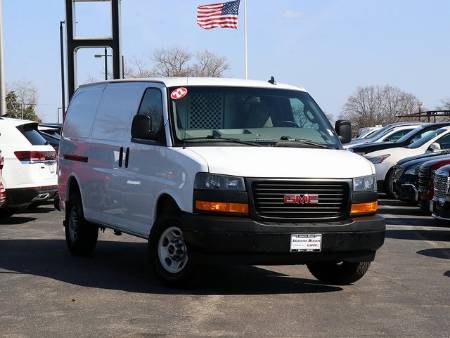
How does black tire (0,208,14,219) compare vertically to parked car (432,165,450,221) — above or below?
below

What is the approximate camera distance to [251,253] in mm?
6734

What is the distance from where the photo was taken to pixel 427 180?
494 inches

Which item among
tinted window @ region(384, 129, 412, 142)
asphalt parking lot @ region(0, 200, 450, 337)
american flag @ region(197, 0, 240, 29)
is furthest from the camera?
american flag @ region(197, 0, 240, 29)

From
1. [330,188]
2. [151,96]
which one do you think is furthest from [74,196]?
[330,188]

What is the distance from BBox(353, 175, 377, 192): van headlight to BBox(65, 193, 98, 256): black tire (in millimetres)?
3667

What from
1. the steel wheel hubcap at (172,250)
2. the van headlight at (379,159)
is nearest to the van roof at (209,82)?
the steel wheel hubcap at (172,250)

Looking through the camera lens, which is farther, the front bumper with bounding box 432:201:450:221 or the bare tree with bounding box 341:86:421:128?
the bare tree with bounding box 341:86:421:128

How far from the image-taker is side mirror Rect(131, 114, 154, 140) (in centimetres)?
759

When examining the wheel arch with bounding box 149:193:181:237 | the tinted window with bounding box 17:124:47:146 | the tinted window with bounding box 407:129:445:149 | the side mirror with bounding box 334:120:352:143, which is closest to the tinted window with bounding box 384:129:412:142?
the tinted window with bounding box 407:129:445:149

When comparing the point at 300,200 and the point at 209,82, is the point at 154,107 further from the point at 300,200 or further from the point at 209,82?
the point at 300,200

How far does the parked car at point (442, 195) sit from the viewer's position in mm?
11125

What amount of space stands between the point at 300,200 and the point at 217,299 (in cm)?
116

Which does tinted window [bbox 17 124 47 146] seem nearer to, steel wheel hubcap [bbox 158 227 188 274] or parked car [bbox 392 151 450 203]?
steel wheel hubcap [bbox 158 227 188 274]

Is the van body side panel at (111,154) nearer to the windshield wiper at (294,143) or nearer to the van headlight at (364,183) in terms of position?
the windshield wiper at (294,143)
